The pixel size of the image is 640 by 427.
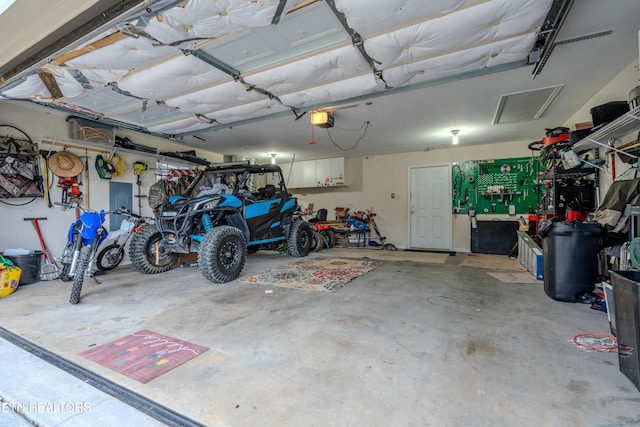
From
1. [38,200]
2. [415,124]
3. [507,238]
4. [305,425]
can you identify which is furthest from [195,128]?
[507,238]

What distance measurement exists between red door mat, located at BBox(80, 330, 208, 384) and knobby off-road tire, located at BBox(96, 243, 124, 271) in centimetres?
292

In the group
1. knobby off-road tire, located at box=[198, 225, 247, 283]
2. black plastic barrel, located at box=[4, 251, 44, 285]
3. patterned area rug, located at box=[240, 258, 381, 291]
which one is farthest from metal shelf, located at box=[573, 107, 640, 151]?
black plastic barrel, located at box=[4, 251, 44, 285]

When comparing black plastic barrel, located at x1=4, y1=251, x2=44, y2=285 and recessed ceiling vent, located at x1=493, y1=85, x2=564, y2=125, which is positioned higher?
recessed ceiling vent, located at x1=493, y1=85, x2=564, y2=125

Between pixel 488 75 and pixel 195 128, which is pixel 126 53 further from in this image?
pixel 488 75

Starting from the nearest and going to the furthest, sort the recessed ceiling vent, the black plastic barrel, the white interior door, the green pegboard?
the black plastic barrel < the recessed ceiling vent < the green pegboard < the white interior door

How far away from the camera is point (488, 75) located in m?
3.08

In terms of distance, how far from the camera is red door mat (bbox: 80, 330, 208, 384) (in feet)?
5.19

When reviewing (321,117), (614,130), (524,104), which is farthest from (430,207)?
(614,130)

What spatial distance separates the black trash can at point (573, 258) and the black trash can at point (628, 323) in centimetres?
131

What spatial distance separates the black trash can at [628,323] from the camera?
136 centimetres

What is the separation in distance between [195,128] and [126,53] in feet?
8.34

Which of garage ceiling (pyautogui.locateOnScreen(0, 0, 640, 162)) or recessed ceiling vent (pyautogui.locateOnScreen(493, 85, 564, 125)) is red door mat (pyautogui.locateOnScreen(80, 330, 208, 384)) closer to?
garage ceiling (pyautogui.locateOnScreen(0, 0, 640, 162))

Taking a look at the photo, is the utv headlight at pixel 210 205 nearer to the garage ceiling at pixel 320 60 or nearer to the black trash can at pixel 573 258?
the garage ceiling at pixel 320 60

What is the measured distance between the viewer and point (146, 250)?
396 centimetres
